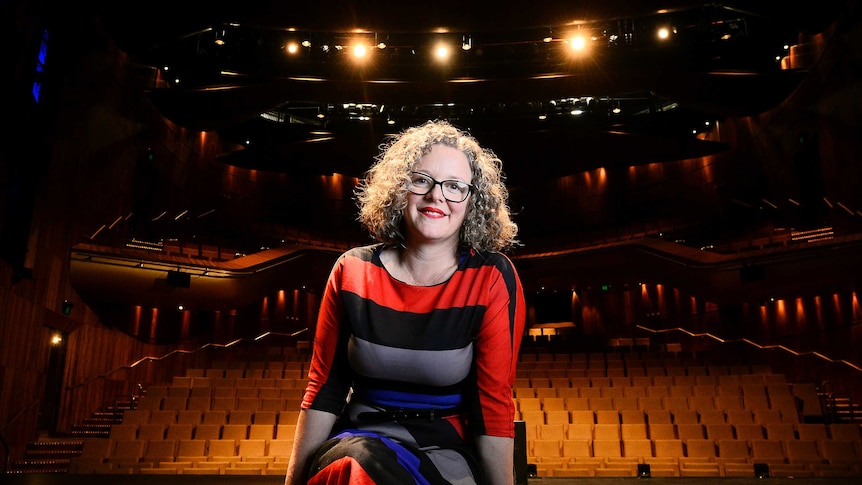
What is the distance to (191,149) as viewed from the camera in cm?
1257

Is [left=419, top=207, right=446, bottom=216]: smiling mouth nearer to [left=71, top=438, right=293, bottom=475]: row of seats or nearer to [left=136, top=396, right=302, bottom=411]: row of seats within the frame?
[left=71, top=438, right=293, bottom=475]: row of seats

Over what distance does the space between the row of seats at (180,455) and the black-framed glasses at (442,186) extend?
418 cm

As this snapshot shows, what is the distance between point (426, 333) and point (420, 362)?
57 millimetres

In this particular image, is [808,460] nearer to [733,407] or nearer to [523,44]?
[733,407]

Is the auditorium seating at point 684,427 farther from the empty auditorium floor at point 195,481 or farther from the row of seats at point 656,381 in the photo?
the empty auditorium floor at point 195,481

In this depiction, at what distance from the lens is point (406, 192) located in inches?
47.1

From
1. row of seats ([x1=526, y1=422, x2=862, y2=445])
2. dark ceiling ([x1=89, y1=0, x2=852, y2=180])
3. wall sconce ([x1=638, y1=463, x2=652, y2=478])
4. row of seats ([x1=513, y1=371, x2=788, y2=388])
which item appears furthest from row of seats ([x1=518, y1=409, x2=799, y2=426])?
dark ceiling ([x1=89, y1=0, x2=852, y2=180])

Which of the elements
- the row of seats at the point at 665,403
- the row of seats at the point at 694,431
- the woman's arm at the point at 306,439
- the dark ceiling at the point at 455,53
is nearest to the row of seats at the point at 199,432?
the row of seats at the point at 694,431

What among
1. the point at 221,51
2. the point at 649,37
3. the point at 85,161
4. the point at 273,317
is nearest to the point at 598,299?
the point at 649,37

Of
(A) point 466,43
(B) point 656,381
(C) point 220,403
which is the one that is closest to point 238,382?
(C) point 220,403

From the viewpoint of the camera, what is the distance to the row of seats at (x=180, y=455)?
15.5ft

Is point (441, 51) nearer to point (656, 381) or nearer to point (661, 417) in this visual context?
point (656, 381)

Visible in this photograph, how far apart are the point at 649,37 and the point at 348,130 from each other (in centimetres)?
685

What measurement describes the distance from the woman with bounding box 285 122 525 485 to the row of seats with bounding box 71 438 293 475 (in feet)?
13.1
